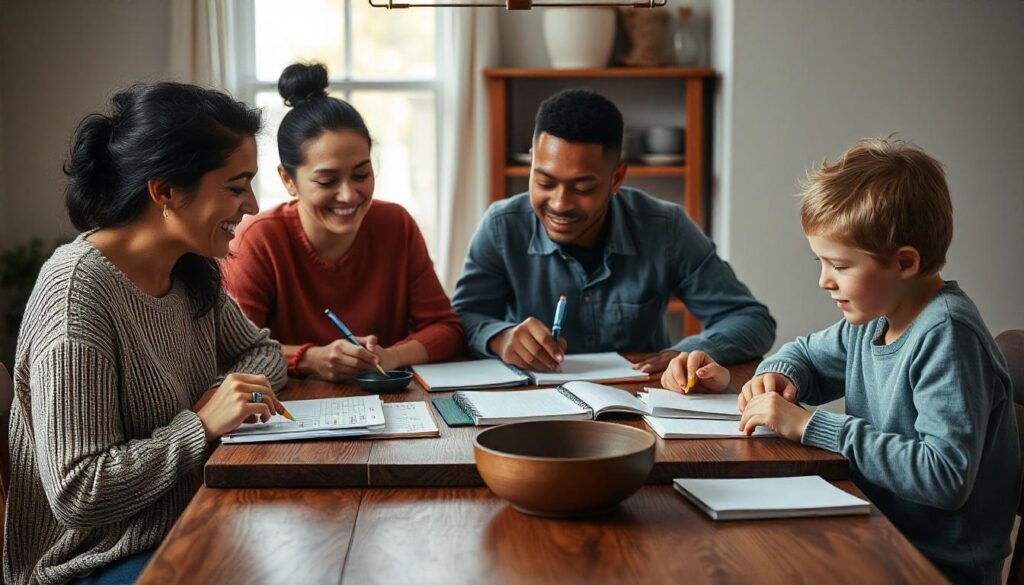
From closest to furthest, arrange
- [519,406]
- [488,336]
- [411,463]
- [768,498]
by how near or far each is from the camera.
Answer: [768,498]
[411,463]
[519,406]
[488,336]

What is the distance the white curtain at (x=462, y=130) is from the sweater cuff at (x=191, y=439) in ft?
8.31

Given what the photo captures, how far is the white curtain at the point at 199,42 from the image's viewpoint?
3.96 meters

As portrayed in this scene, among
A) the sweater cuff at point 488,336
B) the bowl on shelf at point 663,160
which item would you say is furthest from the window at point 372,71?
the sweater cuff at point 488,336

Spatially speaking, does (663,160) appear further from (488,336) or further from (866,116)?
(488,336)

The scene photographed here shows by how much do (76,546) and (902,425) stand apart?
1221 mm

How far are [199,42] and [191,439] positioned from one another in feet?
9.02

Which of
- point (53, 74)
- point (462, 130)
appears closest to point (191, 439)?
point (462, 130)

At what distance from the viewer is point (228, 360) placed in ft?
6.87

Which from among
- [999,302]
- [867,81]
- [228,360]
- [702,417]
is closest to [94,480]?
[228,360]

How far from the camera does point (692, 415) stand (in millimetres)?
1718

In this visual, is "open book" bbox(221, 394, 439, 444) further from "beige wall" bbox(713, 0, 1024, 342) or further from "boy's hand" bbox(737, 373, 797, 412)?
"beige wall" bbox(713, 0, 1024, 342)

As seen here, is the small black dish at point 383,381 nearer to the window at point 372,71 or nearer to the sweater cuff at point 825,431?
the sweater cuff at point 825,431

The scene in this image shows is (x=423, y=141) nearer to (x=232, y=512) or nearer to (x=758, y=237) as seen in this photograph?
(x=758, y=237)

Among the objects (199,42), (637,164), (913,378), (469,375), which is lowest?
(469,375)
